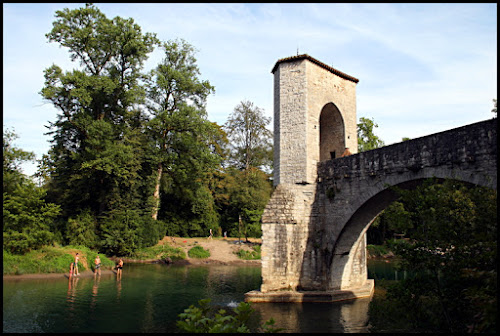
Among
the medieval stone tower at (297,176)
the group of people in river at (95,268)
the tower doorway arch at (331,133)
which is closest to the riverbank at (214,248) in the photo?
the group of people in river at (95,268)

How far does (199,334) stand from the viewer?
5.07 metres

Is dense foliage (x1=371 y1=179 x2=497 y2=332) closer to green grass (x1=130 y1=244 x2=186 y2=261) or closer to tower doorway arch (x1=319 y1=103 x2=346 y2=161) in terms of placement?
tower doorway arch (x1=319 y1=103 x2=346 y2=161)

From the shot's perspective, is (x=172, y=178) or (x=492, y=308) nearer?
(x=492, y=308)

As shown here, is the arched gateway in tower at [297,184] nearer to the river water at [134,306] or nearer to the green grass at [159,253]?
the river water at [134,306]

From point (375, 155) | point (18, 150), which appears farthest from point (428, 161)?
point (18, 150)

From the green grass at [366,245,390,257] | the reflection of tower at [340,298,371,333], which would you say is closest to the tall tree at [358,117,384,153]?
the green grass at [366,245,390,257]

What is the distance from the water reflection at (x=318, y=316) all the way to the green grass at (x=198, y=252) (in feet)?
47.0

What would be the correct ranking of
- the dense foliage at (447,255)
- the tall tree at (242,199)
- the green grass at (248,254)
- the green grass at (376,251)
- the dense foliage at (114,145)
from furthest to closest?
the green grass at (376,251) → the tall tree at (242,199) → the green grass at (248,254) → the dense foliage at (114,145) → the dense foliage at (447,255)

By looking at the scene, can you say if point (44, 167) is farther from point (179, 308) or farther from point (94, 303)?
point (179, 308)

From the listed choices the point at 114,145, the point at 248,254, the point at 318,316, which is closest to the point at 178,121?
the point at 114,145

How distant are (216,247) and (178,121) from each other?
10.6 meters

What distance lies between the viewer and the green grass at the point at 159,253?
79.5 ft

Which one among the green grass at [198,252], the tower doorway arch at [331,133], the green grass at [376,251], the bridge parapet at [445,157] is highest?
the tower doorway arch at [331,133]

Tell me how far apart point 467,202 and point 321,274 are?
7567 mm
